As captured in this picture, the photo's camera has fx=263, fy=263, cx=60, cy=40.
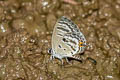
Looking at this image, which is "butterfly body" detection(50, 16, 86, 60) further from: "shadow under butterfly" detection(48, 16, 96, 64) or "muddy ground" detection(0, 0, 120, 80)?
"muddy ground" detection(0, 0, 120, 80)

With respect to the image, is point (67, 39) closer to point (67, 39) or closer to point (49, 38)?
point (67, 39)

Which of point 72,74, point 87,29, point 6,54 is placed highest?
point 87,29

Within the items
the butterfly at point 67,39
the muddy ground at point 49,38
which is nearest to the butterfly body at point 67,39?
the butterfly at point 67,39

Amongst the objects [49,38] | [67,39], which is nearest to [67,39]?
[67,39]

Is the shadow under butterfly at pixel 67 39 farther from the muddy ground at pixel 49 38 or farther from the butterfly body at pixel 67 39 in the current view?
the muddy ground at pixel 49 38

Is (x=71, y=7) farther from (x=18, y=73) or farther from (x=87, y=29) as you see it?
(x=18, y=73)

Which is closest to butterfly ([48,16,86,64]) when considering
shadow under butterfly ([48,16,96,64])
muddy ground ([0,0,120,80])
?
shadow under butterfly ([48,16,96,64])

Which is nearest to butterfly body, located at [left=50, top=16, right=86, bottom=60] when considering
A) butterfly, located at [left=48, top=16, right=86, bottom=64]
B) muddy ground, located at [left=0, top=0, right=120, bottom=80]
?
butterfly, located at [left=48, top=16, right=86, bottom=64]

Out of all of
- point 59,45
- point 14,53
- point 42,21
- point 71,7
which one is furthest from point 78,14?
point 14,53
